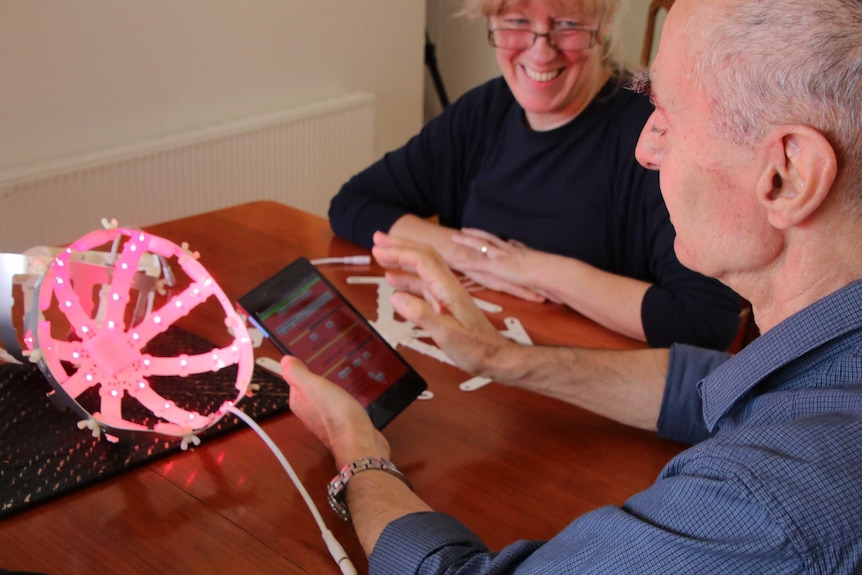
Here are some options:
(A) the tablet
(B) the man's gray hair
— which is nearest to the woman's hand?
(A) the tablet

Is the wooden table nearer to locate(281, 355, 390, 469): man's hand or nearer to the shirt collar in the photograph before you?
locate(281, 355, 390, 469): man's hand

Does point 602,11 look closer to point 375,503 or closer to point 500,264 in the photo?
point 500,264

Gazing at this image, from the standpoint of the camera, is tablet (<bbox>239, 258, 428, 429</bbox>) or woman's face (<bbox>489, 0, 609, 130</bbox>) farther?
woman's face (<bbox>489, 0, 609, 130</bbox>)

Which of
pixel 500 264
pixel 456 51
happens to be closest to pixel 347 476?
pixel 500 264

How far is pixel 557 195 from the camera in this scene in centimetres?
184

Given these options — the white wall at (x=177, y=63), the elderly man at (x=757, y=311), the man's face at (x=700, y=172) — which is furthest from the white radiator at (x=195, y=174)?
the man's face at (x=700, y=172)

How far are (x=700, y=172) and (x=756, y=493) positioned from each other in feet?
1.01

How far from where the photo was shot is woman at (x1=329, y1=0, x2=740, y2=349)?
5.17ft

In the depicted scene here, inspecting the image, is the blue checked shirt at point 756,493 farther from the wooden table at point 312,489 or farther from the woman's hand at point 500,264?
the woman's hand at point 500,264

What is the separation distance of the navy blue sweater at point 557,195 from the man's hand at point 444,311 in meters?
0.33

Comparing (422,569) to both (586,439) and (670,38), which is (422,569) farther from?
(670,38)

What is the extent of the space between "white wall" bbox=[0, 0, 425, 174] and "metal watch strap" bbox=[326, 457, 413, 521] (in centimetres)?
173

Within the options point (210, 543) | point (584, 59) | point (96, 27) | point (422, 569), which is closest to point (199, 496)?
point (210, 543)

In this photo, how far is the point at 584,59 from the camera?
177 cm
